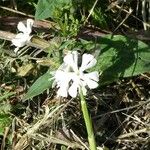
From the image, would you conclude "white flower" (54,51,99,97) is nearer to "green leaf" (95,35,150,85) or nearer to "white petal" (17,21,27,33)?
"green leaf" (95,35,150,85)

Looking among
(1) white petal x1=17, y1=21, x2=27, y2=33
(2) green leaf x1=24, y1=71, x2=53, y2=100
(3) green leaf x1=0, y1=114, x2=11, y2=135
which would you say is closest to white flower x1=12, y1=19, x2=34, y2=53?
(1) white petal x1=17, y1=21, x2=27, y2=33

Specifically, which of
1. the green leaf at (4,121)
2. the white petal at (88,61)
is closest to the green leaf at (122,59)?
the white petal at (88,61)

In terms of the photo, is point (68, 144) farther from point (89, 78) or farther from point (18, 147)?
point (89, 78)

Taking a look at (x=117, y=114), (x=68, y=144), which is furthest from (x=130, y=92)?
(x=68, y=144)

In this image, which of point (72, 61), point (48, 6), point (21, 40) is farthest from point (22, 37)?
point (72, 61)

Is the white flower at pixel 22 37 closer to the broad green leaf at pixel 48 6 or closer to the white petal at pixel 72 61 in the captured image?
the broad green leaf at pixel 48 6

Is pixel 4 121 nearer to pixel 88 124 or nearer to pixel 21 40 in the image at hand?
pixel 21 40
